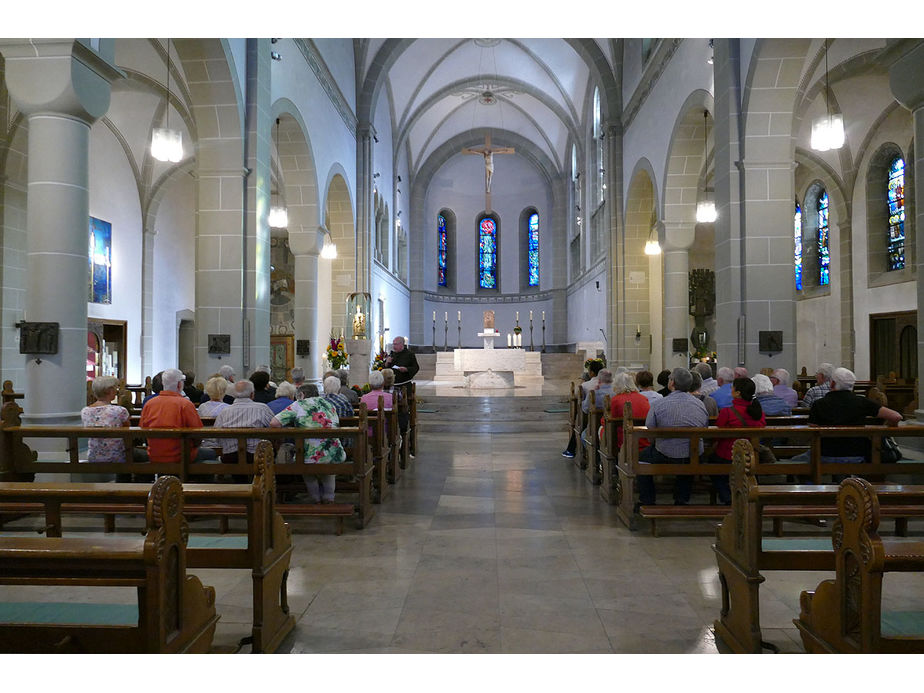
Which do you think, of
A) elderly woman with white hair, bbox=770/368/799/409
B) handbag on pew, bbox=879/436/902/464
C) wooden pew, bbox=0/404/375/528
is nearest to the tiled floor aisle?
wooden pew, bbox=0/404/375/528

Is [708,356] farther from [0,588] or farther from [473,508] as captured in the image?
[0,588]

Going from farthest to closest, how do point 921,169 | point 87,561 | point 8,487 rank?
point 921,169
point 8,487
point 87,561

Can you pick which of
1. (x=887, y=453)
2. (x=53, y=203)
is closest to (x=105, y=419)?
(x=53, y=203)

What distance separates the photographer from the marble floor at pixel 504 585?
9.64 ft

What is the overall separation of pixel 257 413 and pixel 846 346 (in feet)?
46.5

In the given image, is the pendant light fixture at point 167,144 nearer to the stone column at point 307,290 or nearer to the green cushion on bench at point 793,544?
the stone column at point 307,290

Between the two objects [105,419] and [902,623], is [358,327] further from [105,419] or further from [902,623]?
[902,623]

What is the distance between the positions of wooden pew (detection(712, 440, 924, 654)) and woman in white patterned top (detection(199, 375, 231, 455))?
417 cm

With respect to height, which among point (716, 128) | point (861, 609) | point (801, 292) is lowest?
point (861, 609)

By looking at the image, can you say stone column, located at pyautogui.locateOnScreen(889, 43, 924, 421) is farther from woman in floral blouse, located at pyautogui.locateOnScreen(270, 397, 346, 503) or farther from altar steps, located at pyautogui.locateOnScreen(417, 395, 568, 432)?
altar steps, located at pyautogui.locateOnScreen(417, 395, 568, 432)

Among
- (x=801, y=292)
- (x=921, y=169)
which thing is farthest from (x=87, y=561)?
(x=801, y=292)

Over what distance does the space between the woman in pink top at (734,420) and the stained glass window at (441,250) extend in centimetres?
2487

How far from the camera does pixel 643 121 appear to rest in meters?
14.3

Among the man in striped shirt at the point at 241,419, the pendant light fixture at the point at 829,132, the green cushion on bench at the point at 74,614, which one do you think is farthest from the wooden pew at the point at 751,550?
the pendant light fixture at the point at 829,132
